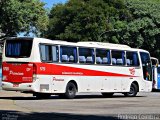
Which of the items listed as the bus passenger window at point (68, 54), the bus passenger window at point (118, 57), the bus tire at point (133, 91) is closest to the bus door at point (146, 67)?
the bus tire at point (133, 91)

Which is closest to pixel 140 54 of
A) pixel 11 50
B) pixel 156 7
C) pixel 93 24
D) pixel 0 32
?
pixel 11 50

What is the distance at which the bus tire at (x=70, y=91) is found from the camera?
25.3m

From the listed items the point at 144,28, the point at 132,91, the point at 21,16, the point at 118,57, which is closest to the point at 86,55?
the point at 118,57

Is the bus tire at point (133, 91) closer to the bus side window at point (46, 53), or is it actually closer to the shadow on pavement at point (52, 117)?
the bus side window at point (46, 53)

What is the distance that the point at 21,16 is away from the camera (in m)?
52.5

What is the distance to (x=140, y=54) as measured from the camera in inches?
1198

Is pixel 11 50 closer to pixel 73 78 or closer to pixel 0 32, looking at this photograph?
pixel 73 78

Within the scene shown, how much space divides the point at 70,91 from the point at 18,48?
366cm

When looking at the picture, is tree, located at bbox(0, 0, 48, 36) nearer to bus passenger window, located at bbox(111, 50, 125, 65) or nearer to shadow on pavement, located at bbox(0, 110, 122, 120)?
bus passenger window, located at bbox(111, 50, 125, 65)

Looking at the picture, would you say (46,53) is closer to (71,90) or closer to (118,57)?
(71,90)

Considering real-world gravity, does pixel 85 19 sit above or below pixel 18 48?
above

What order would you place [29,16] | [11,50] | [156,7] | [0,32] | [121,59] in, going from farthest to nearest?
[156,7]
[0,32]
[29,16]
[121,59]
[11,50]

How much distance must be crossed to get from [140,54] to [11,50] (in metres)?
9.48

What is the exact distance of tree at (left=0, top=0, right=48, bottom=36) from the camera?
5172cm
